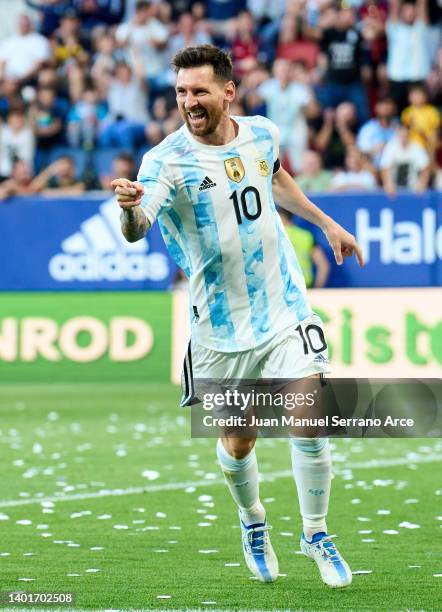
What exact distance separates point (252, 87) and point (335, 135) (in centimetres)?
139

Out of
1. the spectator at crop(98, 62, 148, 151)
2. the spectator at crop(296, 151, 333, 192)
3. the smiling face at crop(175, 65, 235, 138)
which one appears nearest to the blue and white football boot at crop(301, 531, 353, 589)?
the smiling face at crop(175, 65, 235, 138)

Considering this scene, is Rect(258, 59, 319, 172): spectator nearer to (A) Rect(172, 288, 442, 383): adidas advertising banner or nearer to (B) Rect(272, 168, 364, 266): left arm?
(A) Rect(172, 288, 442, 383): adidas advertising banner

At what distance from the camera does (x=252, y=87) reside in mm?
18125

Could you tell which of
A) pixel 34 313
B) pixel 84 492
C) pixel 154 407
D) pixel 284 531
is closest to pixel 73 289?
pixel 34 313

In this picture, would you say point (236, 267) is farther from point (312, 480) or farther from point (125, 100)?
point (125, 100)

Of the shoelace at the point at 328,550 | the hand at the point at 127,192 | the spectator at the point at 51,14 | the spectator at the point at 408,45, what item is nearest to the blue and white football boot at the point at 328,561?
the shoelace at the point at 328,550

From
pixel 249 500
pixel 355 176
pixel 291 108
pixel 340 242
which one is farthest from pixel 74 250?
pixel 249 500

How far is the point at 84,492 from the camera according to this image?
895cm

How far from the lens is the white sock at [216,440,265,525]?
6281 mm

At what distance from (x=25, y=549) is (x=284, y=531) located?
1.49m

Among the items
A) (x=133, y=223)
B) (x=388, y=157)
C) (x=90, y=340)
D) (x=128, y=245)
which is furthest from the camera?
(x=388, y=157)

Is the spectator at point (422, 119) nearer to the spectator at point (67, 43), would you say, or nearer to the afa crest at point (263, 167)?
the spectator at point (67, 43)

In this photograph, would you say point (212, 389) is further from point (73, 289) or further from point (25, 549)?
point (73, 289)

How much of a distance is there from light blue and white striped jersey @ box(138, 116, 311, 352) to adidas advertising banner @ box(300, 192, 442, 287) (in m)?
9.69
